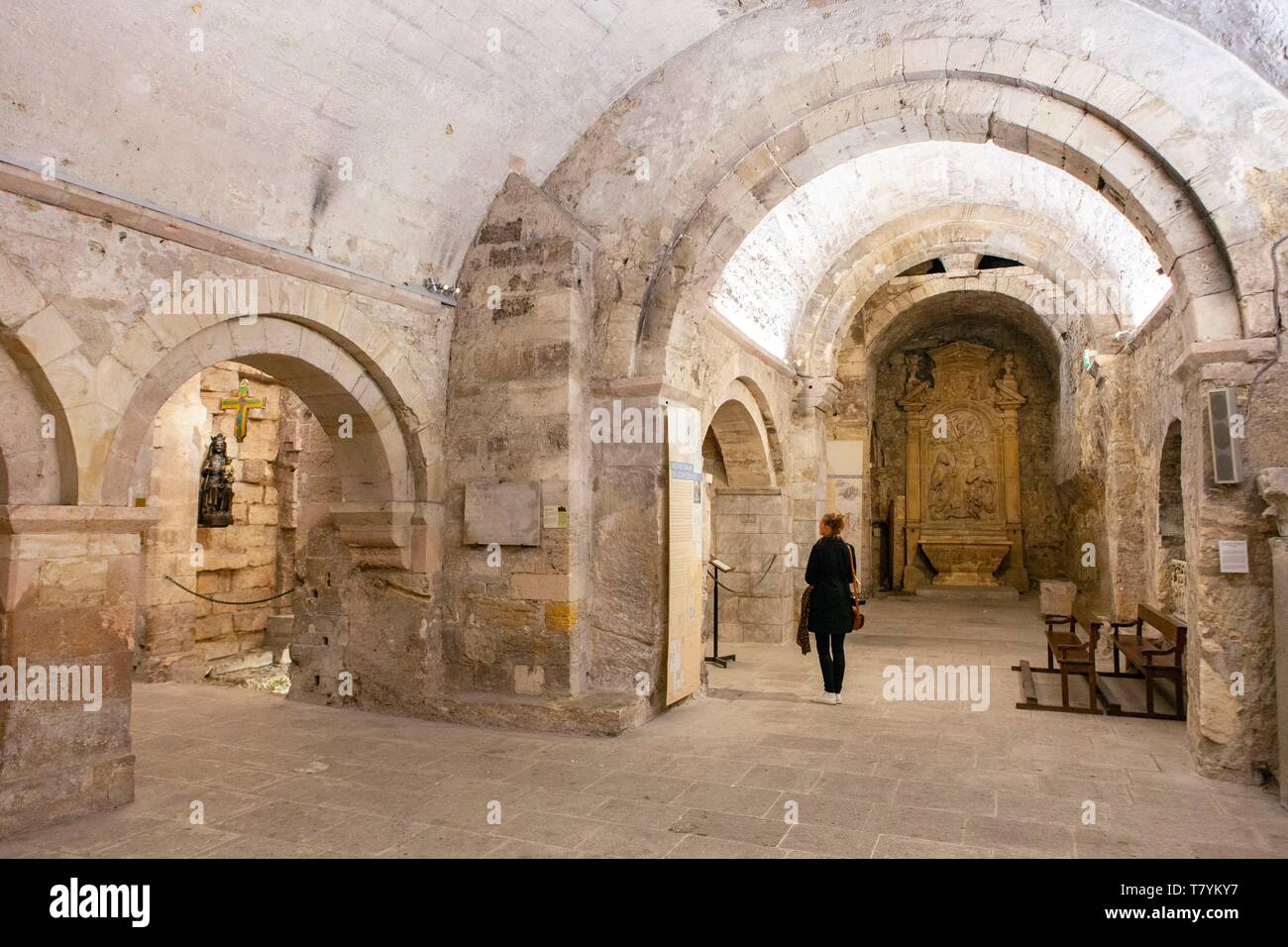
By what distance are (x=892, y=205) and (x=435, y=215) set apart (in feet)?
17.2

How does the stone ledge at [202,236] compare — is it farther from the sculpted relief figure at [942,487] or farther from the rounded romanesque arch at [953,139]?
the sculpted relief figure at [942,487]

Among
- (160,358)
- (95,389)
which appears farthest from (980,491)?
(95,389)

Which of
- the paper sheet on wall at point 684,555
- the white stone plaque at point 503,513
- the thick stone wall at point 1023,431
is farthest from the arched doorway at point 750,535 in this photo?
the thick stone wall at point 1023,431

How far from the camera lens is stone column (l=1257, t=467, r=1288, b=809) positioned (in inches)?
146

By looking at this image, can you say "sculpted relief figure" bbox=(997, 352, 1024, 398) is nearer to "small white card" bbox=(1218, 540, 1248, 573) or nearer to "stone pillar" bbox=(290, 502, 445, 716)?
"small white card" bbox=(1218, 540, 1248, 573)

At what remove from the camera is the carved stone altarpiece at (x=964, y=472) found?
13656 millimetres

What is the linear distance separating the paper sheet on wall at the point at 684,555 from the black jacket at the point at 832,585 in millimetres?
784

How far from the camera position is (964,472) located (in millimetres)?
14273

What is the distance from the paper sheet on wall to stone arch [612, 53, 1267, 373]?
0.51m

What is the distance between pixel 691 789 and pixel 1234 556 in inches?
112

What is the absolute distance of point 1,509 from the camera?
3398 millimetres

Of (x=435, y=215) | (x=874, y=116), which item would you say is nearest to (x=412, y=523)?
(x=435, y=215)

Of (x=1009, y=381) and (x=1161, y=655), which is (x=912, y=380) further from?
(x=1161, y=655)

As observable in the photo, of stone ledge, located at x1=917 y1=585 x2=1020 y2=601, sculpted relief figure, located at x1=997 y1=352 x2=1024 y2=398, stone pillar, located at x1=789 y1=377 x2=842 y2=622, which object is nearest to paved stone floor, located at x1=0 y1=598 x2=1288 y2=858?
stone pillar, located at x1=789 y1=377 x2=842 y2=622
